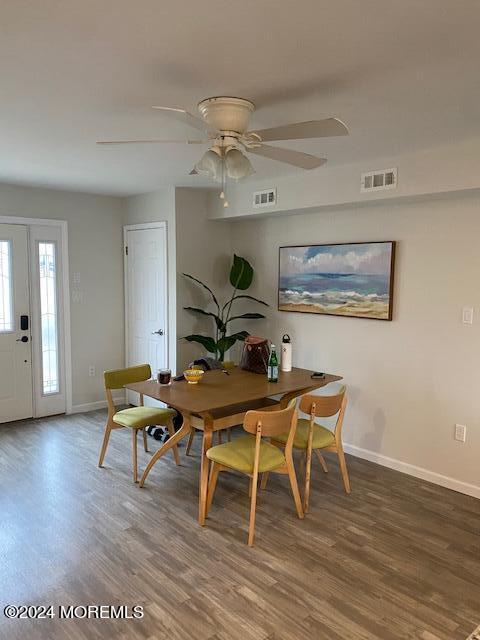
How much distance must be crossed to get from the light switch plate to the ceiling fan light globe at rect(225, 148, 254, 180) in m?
2.05

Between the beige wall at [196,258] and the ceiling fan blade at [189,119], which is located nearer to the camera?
the ceiling fan blade at [189,119]

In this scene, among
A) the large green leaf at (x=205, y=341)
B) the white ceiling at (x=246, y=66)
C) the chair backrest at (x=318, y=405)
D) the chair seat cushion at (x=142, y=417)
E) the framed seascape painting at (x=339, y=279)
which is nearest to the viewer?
the white ceiling at (x=246, y=66)

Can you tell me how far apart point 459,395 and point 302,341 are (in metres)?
1.56

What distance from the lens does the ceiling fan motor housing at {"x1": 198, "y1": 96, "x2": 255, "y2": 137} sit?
2.31 metres

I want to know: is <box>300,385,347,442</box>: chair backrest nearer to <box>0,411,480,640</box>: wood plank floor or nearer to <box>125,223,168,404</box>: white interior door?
<box>0,411,480,640</box>: wood plank floor

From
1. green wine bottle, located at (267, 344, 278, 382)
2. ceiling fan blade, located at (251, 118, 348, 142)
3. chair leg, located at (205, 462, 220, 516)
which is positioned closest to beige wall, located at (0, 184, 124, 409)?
green wine bottle, located at (267, 344, 278, 382)

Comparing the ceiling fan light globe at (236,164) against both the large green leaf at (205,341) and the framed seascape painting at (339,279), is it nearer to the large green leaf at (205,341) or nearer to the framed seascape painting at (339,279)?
the framed seascape painting at (339,279)

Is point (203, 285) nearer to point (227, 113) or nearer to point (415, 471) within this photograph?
point (415, 471)

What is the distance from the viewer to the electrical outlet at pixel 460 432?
3.56m

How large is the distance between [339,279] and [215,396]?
1.74 meters

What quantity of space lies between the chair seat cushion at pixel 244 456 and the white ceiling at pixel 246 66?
198 centimetres

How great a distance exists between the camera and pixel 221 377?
3.74m

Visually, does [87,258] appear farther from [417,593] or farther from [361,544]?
[417,593]

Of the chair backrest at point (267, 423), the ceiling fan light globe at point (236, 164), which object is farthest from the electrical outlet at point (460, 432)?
the ceiling fan light globe at point (236, 164)
